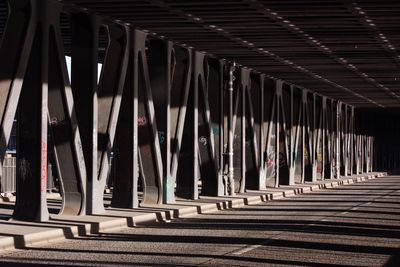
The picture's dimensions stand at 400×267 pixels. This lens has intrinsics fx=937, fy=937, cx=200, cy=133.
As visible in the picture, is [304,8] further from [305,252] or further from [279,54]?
[279,54]

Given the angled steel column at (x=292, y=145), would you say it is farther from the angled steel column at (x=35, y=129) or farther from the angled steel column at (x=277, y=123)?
the angled steel column at (x=35, y=129)

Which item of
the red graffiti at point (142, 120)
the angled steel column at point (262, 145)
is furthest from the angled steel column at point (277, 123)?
the red graffiti at point (142, 120)

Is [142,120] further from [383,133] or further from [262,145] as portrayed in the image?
[383,133]

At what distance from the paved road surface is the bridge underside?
98.6 inches

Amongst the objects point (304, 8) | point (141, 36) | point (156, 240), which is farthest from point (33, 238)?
point (141, 36)

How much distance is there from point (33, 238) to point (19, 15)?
17.2 ft

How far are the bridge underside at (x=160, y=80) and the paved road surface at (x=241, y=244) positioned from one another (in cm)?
250

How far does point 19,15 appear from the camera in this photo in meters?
19.5

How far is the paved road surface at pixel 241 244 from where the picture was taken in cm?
1421

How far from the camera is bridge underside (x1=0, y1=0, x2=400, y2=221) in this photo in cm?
2008

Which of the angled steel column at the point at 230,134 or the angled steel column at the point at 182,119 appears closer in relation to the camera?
the angled steel column at the point at 182,119

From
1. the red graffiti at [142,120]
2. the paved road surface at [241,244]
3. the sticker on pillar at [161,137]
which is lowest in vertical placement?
the paved road surface at [241,244]

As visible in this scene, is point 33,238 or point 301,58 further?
point 301,58

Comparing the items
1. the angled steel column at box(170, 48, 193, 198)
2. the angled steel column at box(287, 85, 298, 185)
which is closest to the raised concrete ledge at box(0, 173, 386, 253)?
the angled steel column at box(170, 48, 193, 198)
